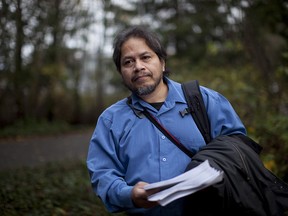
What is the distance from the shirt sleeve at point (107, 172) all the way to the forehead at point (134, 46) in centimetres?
55

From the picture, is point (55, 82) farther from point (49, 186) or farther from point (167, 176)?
point (167, 176)

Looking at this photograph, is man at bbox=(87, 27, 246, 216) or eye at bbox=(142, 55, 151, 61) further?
eye at bbox=(142, 55, 151, 61)

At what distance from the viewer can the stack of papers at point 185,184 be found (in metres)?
1.82

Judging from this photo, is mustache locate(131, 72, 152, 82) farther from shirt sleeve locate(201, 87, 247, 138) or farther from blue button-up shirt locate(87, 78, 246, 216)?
shirt sleeve locate(201, 87, 247, 138)

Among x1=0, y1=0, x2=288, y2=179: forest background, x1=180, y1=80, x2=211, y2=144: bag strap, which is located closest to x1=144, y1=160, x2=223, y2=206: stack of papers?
x1=180, y1=80, x2=211, y2=144: bag strap

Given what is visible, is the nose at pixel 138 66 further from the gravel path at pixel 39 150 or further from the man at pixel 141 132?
the gravel path at pixel 39 150

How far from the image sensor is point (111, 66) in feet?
57.9

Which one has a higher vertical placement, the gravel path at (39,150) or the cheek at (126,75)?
the cheek at (126,75)

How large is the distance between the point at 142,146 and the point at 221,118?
62cm

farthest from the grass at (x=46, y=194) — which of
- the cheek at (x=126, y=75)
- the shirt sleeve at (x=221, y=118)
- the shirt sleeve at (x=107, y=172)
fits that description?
the shirt sleeve at (x=221, y=118)

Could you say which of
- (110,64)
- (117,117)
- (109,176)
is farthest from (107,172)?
(110,64)

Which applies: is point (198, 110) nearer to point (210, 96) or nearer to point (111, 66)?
point (210, 96)

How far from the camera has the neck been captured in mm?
2543

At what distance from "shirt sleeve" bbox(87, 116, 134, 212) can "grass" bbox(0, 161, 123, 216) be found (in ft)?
7.39
